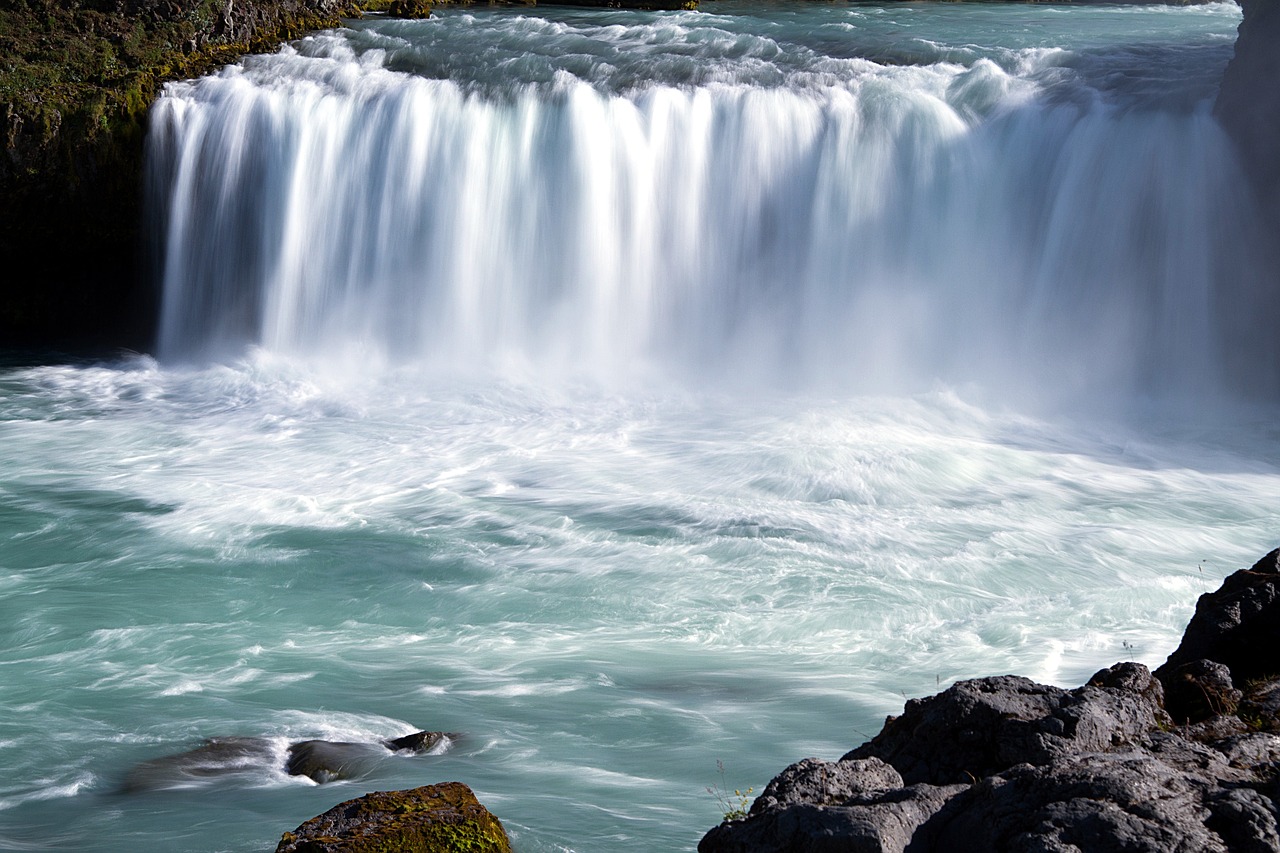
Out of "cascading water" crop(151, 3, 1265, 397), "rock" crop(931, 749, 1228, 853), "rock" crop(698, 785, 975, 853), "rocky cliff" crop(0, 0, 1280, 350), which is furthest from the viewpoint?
"rocky cliff" crop(0, 0, 1280, 350)

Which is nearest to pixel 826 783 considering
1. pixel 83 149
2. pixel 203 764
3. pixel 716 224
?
pixel 203 764

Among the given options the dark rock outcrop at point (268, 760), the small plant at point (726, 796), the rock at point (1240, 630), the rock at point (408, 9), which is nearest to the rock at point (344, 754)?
the dark rock outcrop at point (268, 760)

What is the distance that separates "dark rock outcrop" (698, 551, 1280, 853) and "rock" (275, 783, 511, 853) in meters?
1.09

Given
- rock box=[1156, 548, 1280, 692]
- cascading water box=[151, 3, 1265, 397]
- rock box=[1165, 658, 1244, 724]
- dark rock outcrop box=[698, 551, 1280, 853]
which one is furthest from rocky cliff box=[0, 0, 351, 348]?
rock box=[1165, 658, 1244, 724]

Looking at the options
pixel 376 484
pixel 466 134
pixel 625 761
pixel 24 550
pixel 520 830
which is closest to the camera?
pixel 520 830

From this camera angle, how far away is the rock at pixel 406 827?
409 centimetres

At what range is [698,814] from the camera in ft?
17.7

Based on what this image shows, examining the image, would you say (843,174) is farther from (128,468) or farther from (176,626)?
(176,626)

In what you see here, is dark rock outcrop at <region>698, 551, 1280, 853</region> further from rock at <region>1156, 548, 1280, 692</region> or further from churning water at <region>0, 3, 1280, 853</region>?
churning water at <region>0, 3, 1280, 853</region>

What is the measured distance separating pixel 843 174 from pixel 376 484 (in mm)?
6999

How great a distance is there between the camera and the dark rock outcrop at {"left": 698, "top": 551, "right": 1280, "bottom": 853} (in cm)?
311

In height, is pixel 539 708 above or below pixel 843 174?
below

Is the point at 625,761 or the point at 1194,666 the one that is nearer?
the point at 1194,666

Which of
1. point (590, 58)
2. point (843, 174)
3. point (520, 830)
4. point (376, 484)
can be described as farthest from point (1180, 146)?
point (520, 830)
